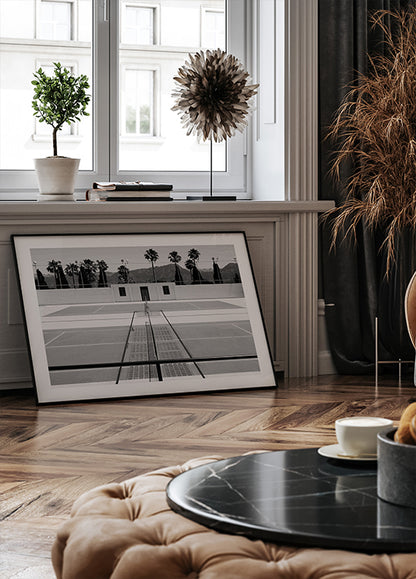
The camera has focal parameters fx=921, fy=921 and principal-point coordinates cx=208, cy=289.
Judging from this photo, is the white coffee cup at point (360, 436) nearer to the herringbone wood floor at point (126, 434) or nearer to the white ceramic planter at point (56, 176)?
the herringbone wood floor at point (126, 434)

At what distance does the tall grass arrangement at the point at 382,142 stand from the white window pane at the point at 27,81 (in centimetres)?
127

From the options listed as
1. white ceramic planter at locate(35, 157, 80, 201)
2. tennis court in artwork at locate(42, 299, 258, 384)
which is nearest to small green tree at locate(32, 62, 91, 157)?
white ceramic planter at locate(35, 157, 80, 201)

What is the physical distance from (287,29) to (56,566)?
11.0 ft

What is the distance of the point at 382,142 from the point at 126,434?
1.86m

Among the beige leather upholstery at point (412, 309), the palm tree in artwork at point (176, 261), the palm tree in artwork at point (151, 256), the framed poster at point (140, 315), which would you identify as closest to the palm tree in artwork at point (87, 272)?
the framed poster at point (140, 315)

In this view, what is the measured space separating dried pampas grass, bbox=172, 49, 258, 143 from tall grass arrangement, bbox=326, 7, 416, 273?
467 millimetres

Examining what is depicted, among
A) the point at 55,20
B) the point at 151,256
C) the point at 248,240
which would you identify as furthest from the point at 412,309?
the point at 55,20

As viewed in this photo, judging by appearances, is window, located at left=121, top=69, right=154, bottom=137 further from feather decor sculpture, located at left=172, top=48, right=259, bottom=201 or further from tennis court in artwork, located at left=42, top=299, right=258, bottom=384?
tennis court in artwork, located at left=42, top=299, right=258, bottom=384

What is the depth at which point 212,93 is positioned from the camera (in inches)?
167

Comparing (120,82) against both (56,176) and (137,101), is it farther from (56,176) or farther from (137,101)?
(56,176)

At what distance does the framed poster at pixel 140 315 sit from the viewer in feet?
12.6

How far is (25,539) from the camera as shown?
2.09 meters

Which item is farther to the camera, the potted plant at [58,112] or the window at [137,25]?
the window at [137,25]

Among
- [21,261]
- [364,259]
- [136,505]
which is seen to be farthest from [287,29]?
[136,505]
